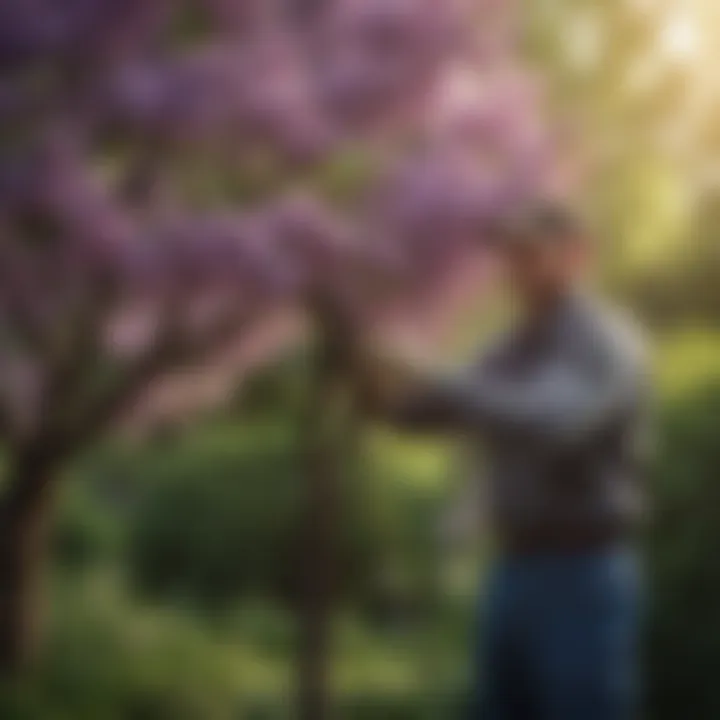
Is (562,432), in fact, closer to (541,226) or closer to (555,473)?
(555,473)

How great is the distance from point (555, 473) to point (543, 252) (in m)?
0.28

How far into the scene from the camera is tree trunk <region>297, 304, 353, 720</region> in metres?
2.32

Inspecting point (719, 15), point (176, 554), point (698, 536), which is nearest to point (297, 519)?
point (176, 554)

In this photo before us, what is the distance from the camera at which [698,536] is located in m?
2.62

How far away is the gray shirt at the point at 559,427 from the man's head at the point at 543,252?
30 mm

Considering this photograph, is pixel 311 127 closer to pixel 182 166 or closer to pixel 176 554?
pixel 182 166

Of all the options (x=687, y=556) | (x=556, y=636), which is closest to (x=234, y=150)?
(x=556, y=636)

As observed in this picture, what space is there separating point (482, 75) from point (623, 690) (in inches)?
32.0

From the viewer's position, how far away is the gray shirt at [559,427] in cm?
212

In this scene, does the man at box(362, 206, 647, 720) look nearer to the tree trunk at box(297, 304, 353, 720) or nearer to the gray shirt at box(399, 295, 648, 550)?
the gray shirt at box(399, 295, 648, 550)

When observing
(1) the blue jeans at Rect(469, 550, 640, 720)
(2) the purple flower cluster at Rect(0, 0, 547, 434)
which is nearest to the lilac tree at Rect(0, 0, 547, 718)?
(2) the purple flower cluster at Rect(0, 0, 547, 434)

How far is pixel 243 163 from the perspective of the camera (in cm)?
236

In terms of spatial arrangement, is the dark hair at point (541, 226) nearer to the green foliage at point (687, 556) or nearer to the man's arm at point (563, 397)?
the man's arm at point (563, 397)

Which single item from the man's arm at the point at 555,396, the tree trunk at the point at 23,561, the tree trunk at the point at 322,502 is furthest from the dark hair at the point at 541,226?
the tree trunk at the point at 23,561
